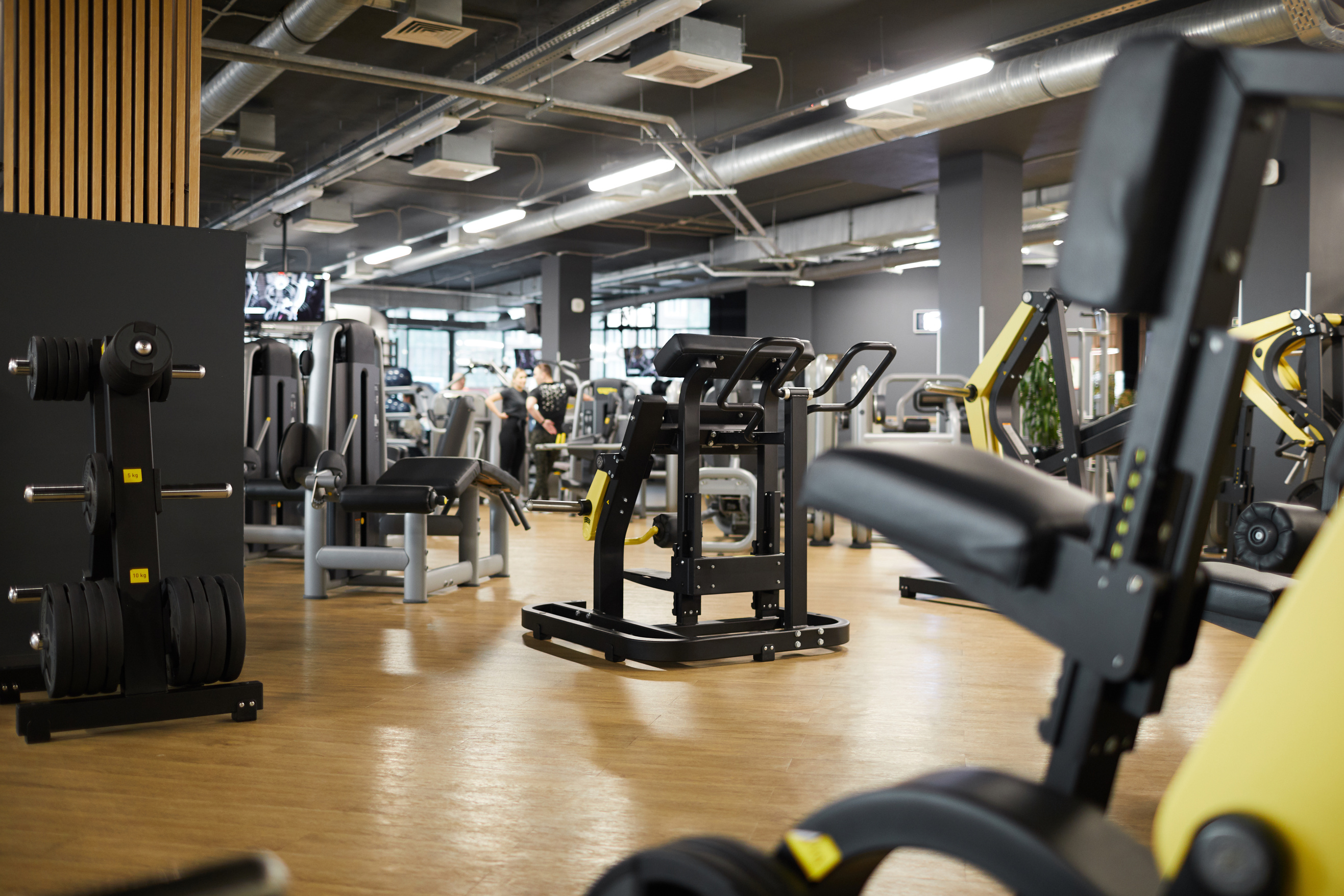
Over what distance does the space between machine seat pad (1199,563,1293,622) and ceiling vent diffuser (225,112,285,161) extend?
32.2 feet

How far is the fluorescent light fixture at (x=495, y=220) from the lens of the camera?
12219 mm

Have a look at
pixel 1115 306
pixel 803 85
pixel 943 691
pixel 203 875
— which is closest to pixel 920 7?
pixel 803 85

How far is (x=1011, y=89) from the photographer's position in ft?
25.6

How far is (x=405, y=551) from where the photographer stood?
5348 millimetres

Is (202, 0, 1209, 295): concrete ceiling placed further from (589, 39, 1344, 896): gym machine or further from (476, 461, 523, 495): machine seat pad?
(589, 39, 1344, 896): gym machine

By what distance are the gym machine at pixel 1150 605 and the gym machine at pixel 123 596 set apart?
7.44 feet

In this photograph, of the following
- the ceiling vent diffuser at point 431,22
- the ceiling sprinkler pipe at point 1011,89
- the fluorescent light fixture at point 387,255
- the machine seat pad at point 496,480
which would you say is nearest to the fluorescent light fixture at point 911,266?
the ceiling sprinkler pipe at point 1011,89

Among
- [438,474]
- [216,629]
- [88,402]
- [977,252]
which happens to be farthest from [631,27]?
[977,252]

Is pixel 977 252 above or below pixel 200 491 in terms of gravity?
above

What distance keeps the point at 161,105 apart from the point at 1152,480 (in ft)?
12.9

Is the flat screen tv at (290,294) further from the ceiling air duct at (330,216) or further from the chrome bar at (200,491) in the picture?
the chrome bar at (200,491)

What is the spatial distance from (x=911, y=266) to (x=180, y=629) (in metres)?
14.1

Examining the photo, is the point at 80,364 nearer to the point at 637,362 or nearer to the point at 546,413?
the point at 546,413

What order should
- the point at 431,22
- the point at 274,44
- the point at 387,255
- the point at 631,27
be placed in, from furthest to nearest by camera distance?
the point at 387,255, the point at 274,44, the point at 431,22, the point at 631,27
